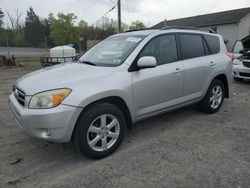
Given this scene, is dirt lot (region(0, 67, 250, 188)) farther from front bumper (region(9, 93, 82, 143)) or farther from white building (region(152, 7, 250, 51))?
white building (region(152, 7, 250, 51))

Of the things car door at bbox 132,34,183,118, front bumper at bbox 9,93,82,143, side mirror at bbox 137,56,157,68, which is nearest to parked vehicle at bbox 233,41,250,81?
car door at bbox 132,34,183,118

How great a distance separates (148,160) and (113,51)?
179 cm

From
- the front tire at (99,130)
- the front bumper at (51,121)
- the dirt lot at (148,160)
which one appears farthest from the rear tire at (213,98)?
the front bumper at (51,121)

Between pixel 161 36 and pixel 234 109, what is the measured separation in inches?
108

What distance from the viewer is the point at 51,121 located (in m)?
2.63

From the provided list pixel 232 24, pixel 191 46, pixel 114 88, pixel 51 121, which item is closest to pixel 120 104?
pixel 114 88

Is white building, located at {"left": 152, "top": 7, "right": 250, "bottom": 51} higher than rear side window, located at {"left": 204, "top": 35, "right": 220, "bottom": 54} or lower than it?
higher

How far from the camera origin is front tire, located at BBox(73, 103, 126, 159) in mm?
2830

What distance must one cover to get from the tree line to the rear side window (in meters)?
32.0

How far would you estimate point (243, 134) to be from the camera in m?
3.87

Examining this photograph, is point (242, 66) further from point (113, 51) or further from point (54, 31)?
point (54, 31)

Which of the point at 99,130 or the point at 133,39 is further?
the point at 133,39

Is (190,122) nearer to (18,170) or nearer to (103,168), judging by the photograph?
(103,168)

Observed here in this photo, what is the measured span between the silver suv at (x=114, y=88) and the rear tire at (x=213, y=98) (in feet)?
0.18
